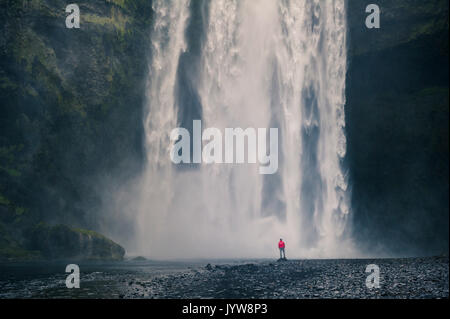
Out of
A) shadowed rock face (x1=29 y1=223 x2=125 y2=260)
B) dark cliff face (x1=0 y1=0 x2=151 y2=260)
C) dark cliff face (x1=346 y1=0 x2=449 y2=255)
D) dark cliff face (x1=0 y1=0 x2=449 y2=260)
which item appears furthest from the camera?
dark cliff face (x1=0 y1=0 x2=151 y2=260)

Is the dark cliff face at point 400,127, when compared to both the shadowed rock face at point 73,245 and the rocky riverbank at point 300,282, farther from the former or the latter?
the shadowed rock face at point 73,245

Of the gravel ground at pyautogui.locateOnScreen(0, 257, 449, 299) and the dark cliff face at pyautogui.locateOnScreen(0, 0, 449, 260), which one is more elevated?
the dark cliff face at pyautogui.locateOnScreen(0, 0, 449, 260)

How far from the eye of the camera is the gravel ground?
1320cm

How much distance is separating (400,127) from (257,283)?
2446cm

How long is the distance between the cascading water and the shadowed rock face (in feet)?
16.9

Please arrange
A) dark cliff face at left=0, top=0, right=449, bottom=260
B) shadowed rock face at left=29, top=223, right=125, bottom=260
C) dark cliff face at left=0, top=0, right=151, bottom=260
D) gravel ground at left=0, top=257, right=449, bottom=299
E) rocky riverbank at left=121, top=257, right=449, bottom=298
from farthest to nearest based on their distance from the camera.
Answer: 1. dark cliff face at left=0, top=0, right=151, bottom=260
2. dark cliff face at left=0, top=0, right=449, bottom=260
3. shadowed rock face at left=29, top=223, right=125, bottom=260
4. gravel ground at left=0, top=257, right=449, bottom=299
5. rocky riverbank at left=121, top=257, right=449, bottom=298

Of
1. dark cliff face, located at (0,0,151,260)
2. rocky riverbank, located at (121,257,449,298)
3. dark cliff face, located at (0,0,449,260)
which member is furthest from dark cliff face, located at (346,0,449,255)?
dark cliff face, located at (0,0,151,260)

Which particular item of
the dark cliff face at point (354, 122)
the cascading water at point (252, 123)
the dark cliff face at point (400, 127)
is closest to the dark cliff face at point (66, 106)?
the dark cliff face at point (354, 122)

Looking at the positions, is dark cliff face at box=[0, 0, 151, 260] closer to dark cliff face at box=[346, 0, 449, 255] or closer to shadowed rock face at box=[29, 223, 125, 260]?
shadowed rock face at box=[29, 223, 125, 260]

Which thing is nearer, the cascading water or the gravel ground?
the gravel ground

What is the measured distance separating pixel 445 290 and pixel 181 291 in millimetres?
8522

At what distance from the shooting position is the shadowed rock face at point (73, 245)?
2903 cm

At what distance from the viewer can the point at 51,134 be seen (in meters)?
34.8

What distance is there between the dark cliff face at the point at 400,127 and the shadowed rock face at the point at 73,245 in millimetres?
19174
